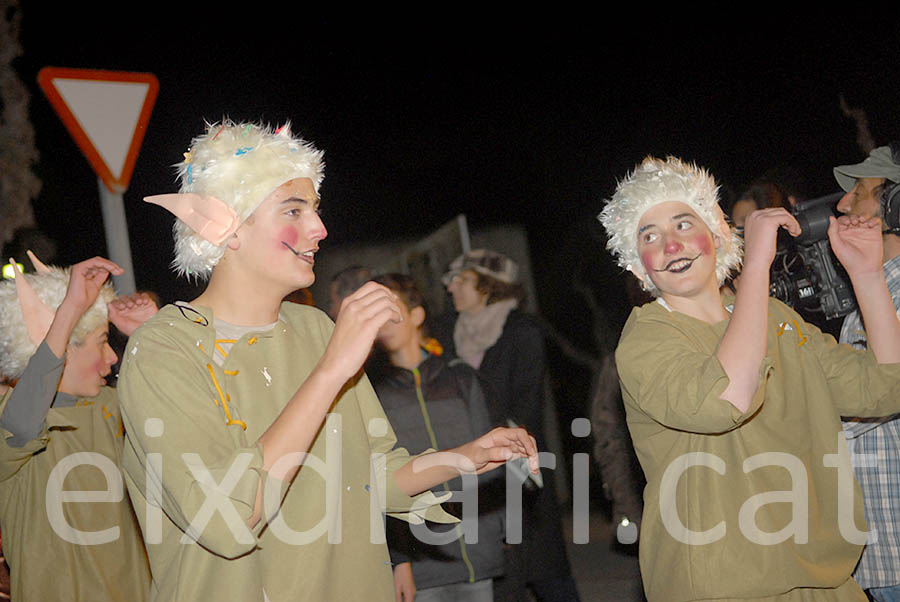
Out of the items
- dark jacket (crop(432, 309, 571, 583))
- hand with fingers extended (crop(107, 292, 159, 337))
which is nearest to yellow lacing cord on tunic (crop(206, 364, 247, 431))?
hand with fingers extended (crop(107, 292, 159, 337))

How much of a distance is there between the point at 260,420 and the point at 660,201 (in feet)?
5.05

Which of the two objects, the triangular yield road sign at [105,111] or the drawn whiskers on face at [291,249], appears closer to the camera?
the drawn whiskers on face at [291,249]

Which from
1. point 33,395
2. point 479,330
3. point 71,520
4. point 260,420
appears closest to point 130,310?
point 33,395

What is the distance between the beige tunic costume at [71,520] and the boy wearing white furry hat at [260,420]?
1593 mm

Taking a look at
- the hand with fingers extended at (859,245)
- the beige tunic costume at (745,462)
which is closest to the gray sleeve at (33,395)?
the beige tunic costume at (745,462)

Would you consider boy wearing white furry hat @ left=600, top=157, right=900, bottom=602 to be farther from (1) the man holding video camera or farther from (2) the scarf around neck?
(2) the scarf around neck

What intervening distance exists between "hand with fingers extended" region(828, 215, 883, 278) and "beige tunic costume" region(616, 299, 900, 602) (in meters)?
0.30

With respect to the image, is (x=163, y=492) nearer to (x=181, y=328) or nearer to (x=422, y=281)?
(x=181, y=328)

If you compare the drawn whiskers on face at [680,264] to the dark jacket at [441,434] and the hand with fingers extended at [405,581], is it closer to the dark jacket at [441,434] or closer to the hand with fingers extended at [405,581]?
the dark jacket at [441,434]

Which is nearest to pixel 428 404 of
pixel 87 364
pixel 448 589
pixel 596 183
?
pixel 448 589

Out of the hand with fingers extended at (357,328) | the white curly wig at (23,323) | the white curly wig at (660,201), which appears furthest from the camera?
the white curly wig at (23,323)

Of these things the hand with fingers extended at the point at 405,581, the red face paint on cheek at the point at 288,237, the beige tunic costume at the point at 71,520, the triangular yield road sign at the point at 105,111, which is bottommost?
the hand with fingers extended at the point at 405,581

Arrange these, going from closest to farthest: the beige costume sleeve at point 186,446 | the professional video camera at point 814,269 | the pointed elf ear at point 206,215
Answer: the beige costume sleeve at point 186,446
the pointed elf ear at point 206,215
the professional video camera at point 814,269

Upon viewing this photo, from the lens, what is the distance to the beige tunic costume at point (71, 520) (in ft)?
12.3
